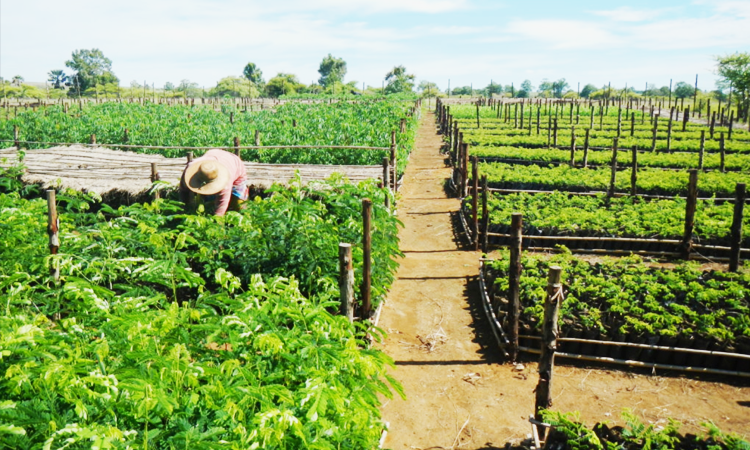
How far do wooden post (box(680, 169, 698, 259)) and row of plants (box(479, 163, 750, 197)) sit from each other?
175 inches

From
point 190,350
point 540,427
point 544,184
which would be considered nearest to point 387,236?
point 540,427

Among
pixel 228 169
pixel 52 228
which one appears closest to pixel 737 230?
pixel 228 169

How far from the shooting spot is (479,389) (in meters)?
7.24

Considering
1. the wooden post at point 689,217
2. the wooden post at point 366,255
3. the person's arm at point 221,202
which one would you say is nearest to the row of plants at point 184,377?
the wooden post at point 366,255

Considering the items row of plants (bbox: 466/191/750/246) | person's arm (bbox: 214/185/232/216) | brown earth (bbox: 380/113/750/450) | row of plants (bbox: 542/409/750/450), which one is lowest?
brown earth (bbox: 380/113/750/450)

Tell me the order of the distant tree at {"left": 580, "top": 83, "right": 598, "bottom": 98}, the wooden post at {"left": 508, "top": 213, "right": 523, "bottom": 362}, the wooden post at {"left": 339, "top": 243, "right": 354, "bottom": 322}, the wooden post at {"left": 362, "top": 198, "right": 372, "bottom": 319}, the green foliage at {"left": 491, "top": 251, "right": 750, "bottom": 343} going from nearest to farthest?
the wooden post at {"left": 339, "top": 243, "right": 354, "bottom": 322}
the wooden post at {"left": 362, "top": 198, "right": 372, "bottom": 319}
the green foliage at {"left": 491, "top": 251, "right": 750, "bottom": 343}
the wooden post at {"left": 508, "top": 213, "right": 523, "bottom": 362}
the distant tree at {"left": 580, "top": 83, "right": 598, "bottom": 98}

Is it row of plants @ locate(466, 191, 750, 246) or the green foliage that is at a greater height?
row of plants @ locate(466, 191, 750, 246)

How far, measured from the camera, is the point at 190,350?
13.1 ft

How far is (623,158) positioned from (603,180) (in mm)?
5736

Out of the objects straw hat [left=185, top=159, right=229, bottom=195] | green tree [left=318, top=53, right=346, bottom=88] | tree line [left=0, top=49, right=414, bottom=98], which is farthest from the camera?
green tree [left=318, top=53, right=346, bottom=88]

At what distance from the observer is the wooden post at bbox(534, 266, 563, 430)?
6.11 m

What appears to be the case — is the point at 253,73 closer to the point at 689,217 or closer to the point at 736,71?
the point at 736,71

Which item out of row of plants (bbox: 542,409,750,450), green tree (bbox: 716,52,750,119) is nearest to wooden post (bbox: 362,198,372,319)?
row of plants (bbox: 542,409,750,450)

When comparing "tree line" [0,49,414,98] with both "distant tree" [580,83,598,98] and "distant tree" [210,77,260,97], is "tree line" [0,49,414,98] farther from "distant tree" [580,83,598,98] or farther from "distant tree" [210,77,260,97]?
"distant tree" [580,83,598,98]
